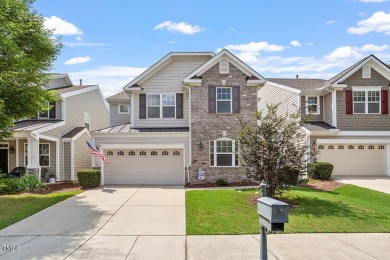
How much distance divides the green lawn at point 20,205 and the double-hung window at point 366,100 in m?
17.9

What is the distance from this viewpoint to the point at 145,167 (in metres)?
18.9

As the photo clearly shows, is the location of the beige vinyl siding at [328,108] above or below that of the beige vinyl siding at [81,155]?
above

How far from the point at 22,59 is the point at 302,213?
11.5 meters

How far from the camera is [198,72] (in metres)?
18.5

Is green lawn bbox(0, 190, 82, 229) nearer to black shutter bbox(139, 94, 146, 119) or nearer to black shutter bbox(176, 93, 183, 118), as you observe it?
black shutter bbox(139, 94, 146, 119)

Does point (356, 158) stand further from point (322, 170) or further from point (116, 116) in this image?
point (116, 116)

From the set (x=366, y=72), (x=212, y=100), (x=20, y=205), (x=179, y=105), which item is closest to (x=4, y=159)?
(x=20, y=205)

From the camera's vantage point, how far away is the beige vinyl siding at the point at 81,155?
22281mm

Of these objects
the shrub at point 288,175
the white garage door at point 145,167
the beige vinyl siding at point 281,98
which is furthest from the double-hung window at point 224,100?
the shrub at point 288,175

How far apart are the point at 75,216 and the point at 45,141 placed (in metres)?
12.4

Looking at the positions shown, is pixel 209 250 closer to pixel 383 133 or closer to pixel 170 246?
pixel 170 246

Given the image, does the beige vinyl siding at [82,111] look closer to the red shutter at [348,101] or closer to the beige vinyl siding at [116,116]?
the beige vinyl siding at [116,116]

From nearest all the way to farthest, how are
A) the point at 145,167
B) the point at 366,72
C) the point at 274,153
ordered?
the point at 274,153 → the point at 145,167 → the point at 366,72

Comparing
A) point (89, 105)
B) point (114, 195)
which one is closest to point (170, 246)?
point (114, 195)
